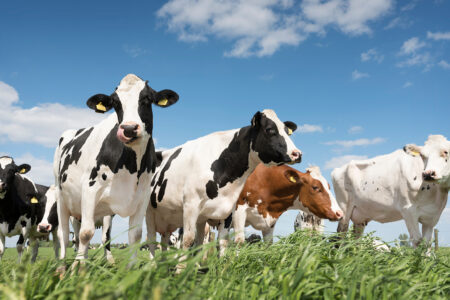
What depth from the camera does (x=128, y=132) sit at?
488 centimetres

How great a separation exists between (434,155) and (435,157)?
0.19 ft

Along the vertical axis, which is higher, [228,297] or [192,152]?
[192,152]

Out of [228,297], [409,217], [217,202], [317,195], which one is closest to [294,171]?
[317,195]

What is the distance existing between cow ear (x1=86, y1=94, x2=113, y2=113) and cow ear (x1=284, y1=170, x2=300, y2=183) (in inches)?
198

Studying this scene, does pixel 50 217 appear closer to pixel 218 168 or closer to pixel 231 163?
pixel 218 168

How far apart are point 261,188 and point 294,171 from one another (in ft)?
3.02

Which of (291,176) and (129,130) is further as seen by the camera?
(291,176)

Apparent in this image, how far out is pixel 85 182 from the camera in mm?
5461

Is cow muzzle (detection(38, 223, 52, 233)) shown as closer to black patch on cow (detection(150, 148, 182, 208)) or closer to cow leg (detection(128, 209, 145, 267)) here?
black patch on cow (detection(150, 148, 182, 208))

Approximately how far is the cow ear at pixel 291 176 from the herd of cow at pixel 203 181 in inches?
0.9

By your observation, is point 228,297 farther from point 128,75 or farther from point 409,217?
point 409,217

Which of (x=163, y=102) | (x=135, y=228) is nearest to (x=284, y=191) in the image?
(x=163, y=102)

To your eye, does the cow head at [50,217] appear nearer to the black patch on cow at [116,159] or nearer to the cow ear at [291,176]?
the cow ear at [291,176]

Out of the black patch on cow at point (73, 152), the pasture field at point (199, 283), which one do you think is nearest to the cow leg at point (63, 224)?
the black patch on cow at point (73, 152)
